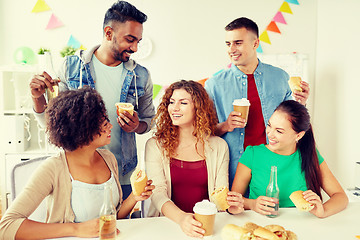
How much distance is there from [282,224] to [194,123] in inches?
32.0

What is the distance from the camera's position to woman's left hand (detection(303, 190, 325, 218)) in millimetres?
1530

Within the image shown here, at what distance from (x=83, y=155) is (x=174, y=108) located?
63 centimetres

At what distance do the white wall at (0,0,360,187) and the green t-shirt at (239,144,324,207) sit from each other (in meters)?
2.53

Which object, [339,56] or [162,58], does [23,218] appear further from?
[339,56]

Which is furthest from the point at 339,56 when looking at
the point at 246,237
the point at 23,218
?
the point at 23,218

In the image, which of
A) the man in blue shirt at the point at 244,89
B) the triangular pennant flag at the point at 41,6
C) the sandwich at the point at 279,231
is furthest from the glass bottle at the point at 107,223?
the triangular pennant flag at the point at 41,6

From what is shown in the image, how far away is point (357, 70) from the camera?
380 centimetres

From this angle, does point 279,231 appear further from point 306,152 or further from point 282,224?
point 306,152

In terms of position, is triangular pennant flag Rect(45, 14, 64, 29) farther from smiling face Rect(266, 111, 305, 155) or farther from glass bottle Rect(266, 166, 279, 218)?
glass bottle Rect(266, 166, 279, 218)

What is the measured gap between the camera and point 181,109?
2.02 m

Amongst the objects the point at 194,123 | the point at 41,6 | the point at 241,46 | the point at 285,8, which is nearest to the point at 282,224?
the point at 194,123

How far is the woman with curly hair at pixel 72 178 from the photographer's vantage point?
134 cm

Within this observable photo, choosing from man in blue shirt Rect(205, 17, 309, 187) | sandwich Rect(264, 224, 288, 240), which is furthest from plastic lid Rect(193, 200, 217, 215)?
man in blue shirt Rect(205, 17, 309, 187)

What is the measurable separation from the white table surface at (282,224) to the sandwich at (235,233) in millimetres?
66
